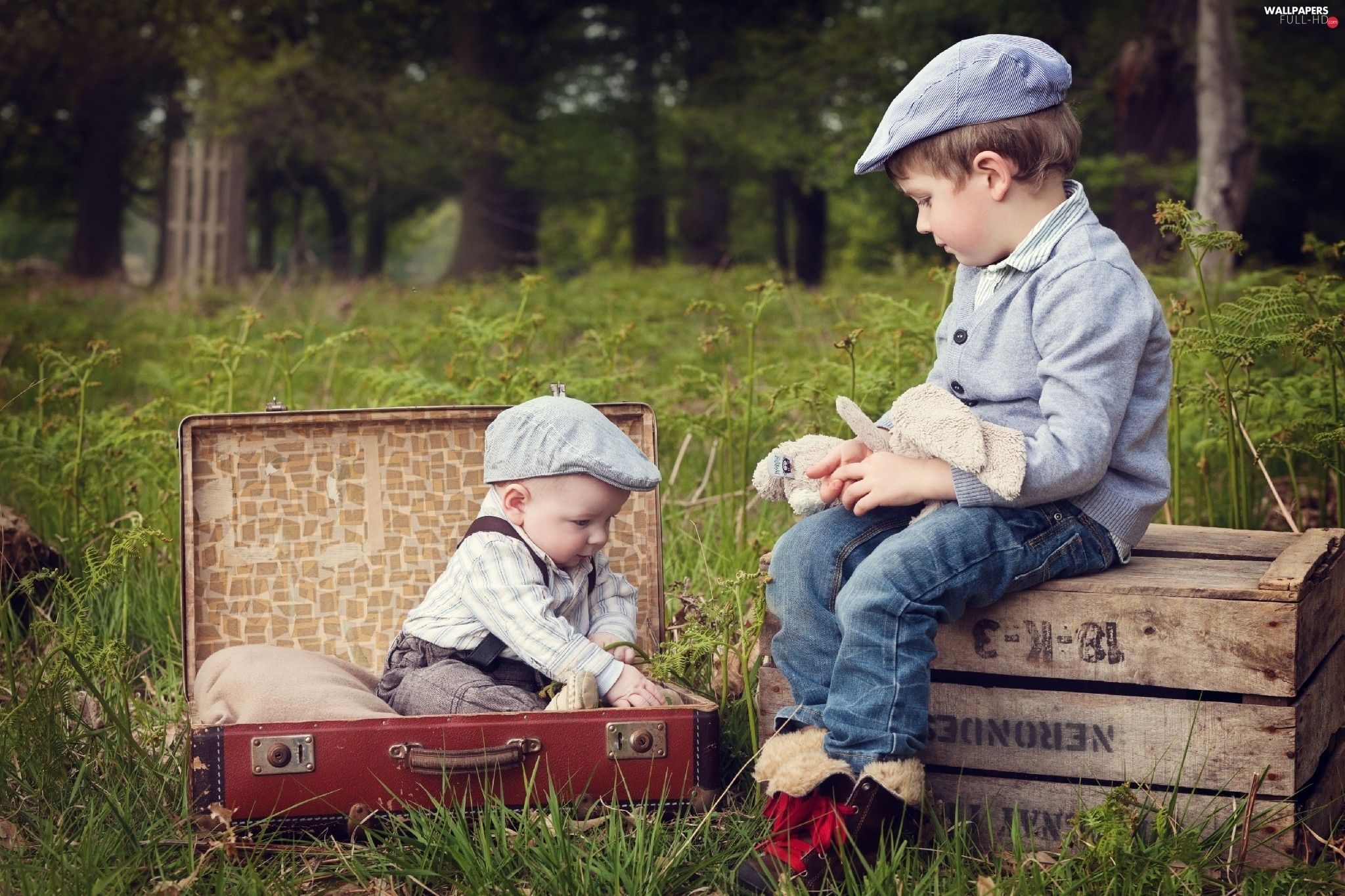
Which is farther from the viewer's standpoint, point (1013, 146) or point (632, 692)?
point (632, 692)

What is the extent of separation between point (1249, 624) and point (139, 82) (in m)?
23.9

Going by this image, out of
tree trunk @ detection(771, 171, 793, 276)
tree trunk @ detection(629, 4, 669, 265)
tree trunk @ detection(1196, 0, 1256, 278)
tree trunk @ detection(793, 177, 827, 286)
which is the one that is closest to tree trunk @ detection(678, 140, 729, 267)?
tree trunk @ detection(629, 4, 669, 265)

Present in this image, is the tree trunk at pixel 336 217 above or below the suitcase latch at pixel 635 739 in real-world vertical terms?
above

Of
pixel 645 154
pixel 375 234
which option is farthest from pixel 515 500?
pixel 375 234

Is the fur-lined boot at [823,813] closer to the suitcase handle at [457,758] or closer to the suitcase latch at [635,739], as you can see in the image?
the suitcase latch at [635,739]

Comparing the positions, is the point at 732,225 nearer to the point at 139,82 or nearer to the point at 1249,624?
the point at 139,82

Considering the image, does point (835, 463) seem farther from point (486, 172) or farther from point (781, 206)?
point (781, 206)

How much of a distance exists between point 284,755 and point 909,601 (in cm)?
119

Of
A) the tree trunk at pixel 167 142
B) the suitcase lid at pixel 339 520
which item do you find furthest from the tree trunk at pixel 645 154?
the suitcase lid at pixel 339 520

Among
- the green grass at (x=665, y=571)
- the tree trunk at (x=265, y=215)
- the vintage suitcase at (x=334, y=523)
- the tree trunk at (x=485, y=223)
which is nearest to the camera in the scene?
the green grass at (x=665, y=571)

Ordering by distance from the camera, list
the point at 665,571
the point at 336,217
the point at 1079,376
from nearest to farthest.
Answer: the point at 1079,376 → the point at 665,571 → the point at 336,217

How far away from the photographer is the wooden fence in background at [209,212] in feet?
49.9

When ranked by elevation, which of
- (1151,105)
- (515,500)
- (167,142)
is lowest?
(515,500)

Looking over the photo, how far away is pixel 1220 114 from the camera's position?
917 centimetres
